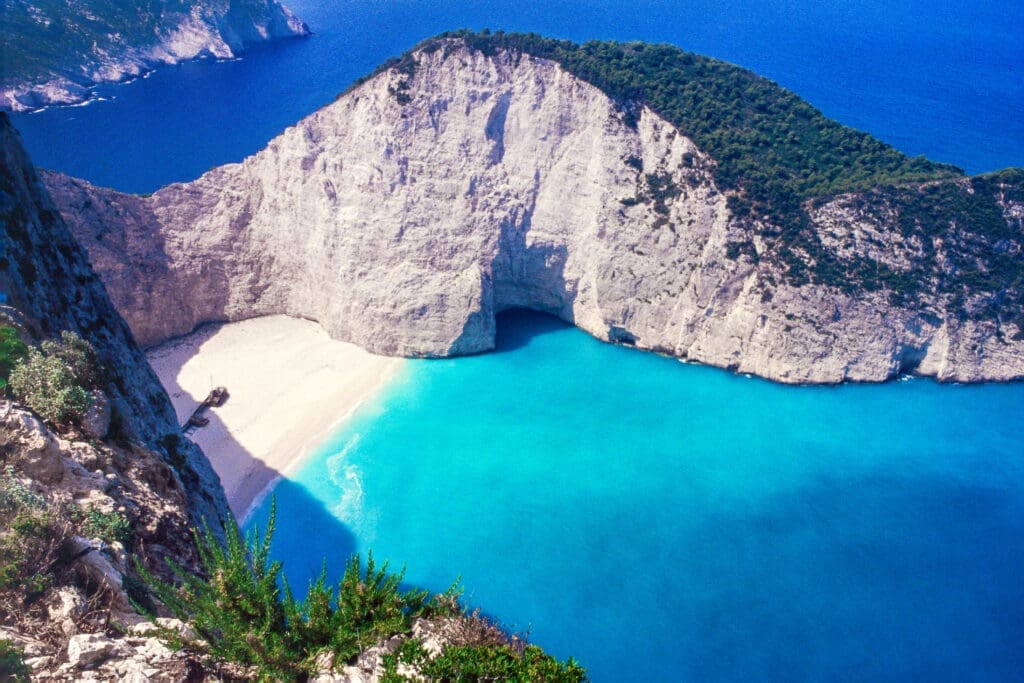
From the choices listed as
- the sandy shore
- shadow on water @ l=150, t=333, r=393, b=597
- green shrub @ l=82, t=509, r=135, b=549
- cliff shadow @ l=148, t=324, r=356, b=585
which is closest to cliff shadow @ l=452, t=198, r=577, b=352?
the sandy shore

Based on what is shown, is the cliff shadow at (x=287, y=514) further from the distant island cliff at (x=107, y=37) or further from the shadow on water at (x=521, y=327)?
the distant island cliff at (x=107, y=37)

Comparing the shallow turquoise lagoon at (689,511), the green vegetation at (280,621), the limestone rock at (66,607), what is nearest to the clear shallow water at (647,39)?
the shallow turquoise lagoon at (689,511)

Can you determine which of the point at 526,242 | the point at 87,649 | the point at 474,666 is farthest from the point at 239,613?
the point at 526,242

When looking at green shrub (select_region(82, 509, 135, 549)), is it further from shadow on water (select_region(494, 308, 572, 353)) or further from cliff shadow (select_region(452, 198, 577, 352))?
shadow on water (select_region(494, 308, 572, 353))

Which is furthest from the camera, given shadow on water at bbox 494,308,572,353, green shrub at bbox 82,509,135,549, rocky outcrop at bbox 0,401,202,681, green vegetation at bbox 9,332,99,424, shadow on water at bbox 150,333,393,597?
Result: shadow on water at bbox 494,308,572,353

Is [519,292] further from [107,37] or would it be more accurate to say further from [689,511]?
[107,37]
